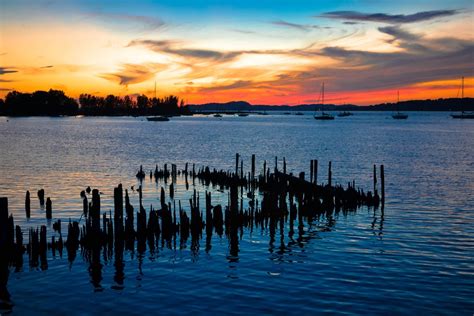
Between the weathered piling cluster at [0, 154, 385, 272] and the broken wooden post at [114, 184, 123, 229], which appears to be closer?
the weathered piling cluster at [0, 154, 385, 272]

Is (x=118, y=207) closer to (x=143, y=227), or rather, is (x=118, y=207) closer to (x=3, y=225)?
(x=143, y=227)

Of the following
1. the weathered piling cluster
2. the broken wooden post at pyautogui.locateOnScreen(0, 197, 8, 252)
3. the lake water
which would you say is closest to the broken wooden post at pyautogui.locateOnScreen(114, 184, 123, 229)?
the weathered piling cluster

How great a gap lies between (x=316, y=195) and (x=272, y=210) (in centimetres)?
546

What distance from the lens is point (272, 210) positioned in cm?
2362

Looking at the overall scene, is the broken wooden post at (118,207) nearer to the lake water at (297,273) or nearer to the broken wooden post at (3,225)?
the lake water at (297,273)

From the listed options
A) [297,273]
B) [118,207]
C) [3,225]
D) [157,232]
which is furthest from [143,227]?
[297,273]

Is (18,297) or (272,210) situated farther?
(272,210)

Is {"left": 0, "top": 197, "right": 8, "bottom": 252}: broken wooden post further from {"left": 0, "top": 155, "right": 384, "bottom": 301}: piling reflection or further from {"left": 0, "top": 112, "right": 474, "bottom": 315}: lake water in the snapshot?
{"left": 0, "top": 112, "right": 474, "bottom": 315}: lake water

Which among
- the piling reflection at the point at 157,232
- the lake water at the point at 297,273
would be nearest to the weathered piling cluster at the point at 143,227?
the piling reflection at the point at 157,232

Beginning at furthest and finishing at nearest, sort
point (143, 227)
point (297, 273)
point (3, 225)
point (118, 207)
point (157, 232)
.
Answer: point (157, 232), point (143, 227), point (118, 207), point (297, 273), point (3, 225)

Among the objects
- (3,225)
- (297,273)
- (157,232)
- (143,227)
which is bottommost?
(297,273)

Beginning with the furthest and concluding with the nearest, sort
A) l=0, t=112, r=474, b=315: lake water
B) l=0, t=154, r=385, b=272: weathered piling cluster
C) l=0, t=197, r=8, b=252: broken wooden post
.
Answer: l=0, t=154, r=385, b=272: weathered piling cluster < l=0, t=197, r=8, b=252: broken wooden post < l=0, t=112, r=474, b=315: lake water

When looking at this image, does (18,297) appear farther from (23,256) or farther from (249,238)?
(249,238)

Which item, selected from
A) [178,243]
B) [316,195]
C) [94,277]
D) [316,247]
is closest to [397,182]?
[316,195]
